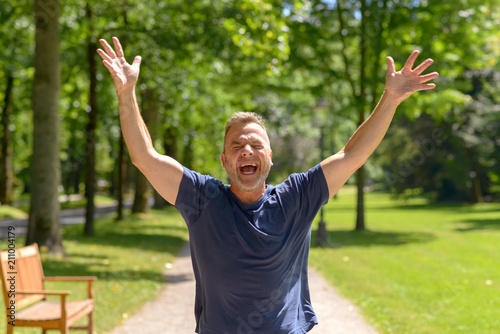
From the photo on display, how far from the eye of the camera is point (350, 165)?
279 centimetres

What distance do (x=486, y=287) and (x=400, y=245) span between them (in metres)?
7.16

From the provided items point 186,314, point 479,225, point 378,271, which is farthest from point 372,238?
point 186,314

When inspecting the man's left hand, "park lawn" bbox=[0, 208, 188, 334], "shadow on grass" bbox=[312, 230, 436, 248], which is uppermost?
the man's left hand

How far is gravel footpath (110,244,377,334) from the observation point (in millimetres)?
7012

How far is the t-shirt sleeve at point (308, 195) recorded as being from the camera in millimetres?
2795

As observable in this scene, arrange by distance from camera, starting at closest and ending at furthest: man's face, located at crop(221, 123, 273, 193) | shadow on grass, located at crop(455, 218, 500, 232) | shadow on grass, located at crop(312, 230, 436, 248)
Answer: man's face, located at crop(221, 123, 273, 193)
shadow on grass, located at crop(312, 230, 436, 248)
shadow on grass, located at crop(455, 218, 500, 232)

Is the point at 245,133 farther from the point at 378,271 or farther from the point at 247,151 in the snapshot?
the point at 378,271

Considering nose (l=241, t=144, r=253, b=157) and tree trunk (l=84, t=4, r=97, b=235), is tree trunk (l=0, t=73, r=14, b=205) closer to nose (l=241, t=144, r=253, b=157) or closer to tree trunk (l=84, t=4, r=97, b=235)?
tree trunk (l=84, t=4, r=97, b=235)

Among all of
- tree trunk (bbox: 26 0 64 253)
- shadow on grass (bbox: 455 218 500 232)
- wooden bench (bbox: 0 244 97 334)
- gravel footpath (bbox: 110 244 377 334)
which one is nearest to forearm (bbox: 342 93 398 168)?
wooden bench (bbox: 0 244 97 334)

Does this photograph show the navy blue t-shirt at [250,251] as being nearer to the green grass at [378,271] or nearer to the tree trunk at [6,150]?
the green grass at [378,271]

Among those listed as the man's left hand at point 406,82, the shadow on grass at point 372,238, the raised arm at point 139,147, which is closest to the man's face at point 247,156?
the raised arm at point 139,147

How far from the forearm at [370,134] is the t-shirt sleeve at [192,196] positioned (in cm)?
71

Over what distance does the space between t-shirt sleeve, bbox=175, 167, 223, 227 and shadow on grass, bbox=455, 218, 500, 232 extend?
20768 millimetres

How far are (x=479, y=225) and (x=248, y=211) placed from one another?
2315 centimetres
